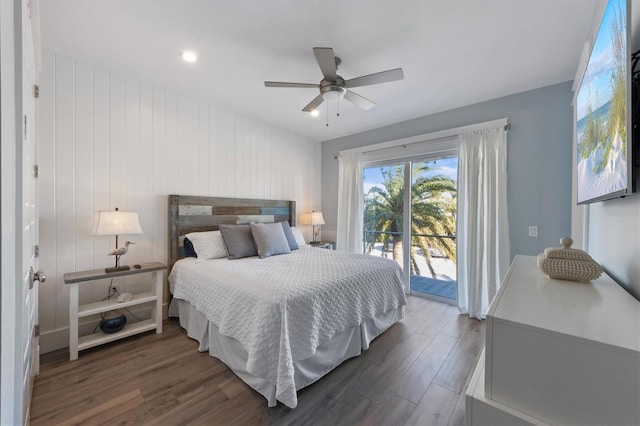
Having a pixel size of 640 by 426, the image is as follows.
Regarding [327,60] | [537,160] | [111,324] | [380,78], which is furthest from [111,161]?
[537,160]

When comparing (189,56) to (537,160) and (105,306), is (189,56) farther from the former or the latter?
(537,160)

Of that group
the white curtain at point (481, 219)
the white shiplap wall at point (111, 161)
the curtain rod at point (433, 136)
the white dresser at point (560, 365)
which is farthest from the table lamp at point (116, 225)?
the white curtain at point (481, 219)

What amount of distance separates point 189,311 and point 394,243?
2956 millimetres

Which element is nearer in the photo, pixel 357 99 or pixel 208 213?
pixel 357 99

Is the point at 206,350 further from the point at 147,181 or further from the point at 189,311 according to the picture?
the point at 147,181

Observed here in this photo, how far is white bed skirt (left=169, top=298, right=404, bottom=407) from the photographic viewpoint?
1740mm

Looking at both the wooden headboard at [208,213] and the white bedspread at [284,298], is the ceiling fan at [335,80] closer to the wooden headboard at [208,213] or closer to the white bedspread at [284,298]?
the white bedspread at [284,298]

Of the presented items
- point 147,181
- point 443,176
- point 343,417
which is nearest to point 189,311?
point 147,181

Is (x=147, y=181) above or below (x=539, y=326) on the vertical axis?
above

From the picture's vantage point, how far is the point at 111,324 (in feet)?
7.50

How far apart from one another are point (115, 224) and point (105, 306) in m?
0.73

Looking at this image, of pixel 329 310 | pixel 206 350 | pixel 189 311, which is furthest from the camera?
pixel 189 311

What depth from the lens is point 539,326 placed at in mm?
674

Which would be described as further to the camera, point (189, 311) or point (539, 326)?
point (189, 311)
